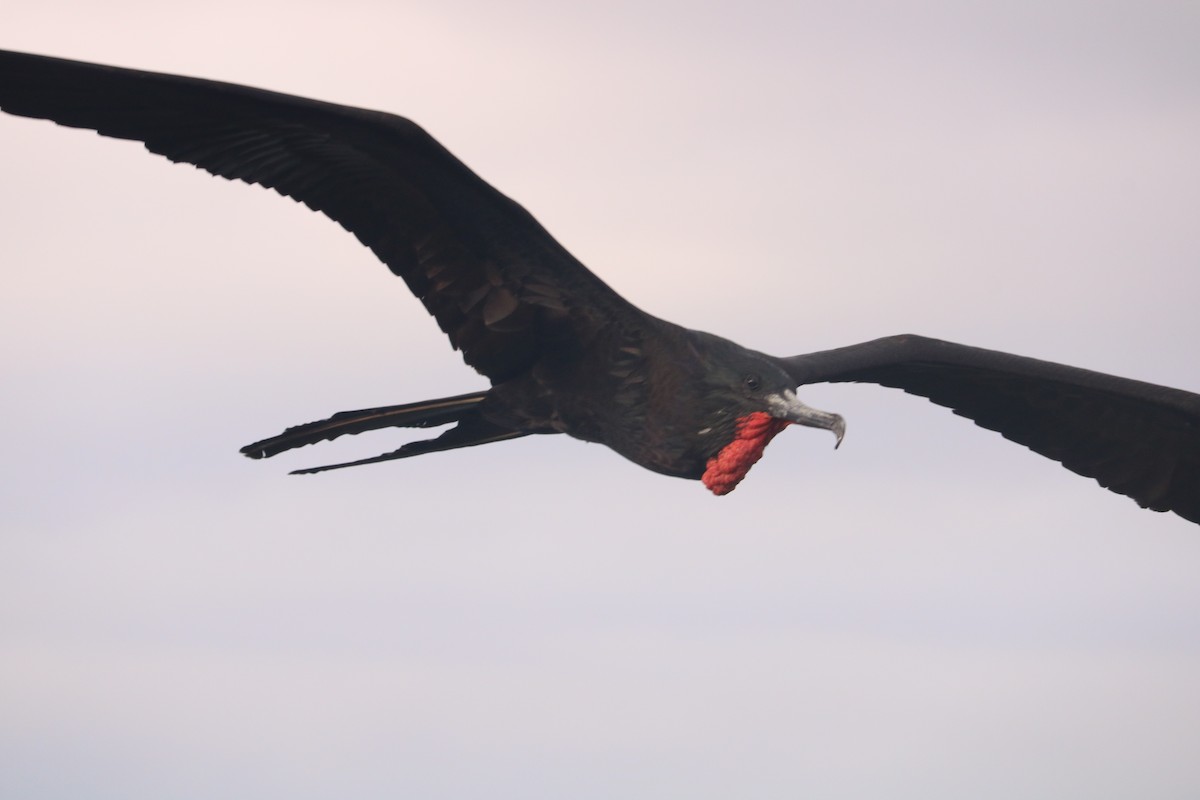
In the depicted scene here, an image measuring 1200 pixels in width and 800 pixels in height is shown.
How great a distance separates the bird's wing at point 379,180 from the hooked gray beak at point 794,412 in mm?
876

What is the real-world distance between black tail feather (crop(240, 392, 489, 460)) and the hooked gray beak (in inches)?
61.6

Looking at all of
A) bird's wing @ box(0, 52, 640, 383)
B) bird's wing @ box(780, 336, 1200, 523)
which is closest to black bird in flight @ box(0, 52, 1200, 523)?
bird's wing @ box(0, 52, 640, 383)

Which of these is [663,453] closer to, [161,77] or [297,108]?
[297,108]

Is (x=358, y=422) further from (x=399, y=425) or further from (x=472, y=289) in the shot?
(x=472, y=289)

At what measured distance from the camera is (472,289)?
8.31 m

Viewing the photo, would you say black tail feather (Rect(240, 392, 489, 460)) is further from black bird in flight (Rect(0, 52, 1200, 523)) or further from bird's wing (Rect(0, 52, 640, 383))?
bird's wing (Rect(0, 52, 640, 383))

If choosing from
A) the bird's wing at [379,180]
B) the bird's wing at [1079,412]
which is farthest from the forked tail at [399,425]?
the bird's wing at [1079,412]

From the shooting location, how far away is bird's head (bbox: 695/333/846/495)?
25.8ft

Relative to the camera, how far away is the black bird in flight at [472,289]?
734 cm

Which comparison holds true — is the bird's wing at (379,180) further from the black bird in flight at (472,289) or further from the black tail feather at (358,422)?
the black tail feather at (358,422)

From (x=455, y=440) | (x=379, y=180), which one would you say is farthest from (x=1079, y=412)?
(x=379, y=180)

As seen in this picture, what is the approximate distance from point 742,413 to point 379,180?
202 centimetres

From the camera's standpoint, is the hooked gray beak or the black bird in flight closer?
the black bird in flight

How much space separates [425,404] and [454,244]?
952 mm
